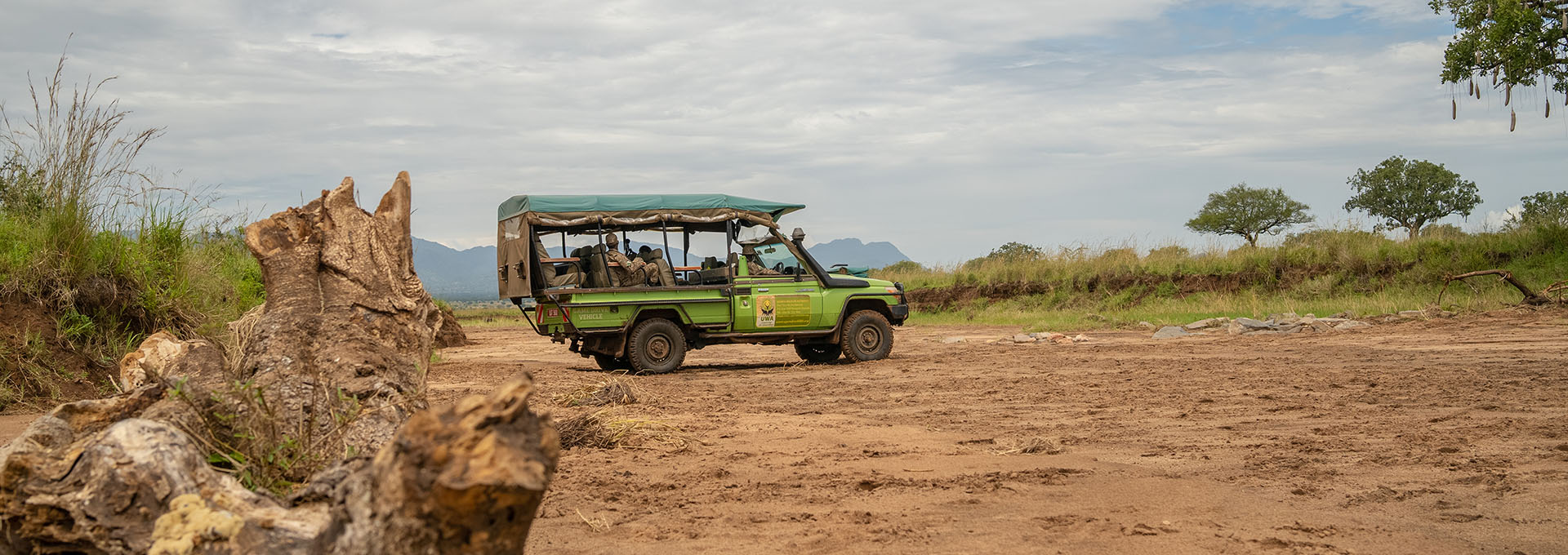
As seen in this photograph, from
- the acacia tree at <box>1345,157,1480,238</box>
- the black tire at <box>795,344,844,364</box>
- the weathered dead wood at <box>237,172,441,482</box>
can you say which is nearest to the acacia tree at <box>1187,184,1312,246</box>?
the acacia tree at <box>1345,157,1480,238</box>

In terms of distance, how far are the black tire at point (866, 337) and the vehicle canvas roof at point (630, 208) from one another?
1977mm

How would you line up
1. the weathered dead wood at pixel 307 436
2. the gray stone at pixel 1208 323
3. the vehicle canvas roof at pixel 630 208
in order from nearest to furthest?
the weathered dead wood at pixel 307 436
the vehicle canvas roof at pixel 630 208
the gray stone at pixel 1208 323

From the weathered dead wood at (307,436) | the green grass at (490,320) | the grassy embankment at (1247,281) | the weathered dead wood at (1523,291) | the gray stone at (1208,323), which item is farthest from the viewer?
the green grass at (490,320)

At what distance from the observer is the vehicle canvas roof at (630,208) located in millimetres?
14664

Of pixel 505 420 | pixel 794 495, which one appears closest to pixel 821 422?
pixel 794 495

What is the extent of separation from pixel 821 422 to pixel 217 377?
5.12m

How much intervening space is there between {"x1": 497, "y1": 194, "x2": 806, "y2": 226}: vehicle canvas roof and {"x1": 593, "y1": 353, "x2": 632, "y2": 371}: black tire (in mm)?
2155

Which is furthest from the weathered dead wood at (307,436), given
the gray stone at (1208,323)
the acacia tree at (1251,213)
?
the acacia tree at (1251,213)

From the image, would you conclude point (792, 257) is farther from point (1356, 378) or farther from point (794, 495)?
point (794, 495)

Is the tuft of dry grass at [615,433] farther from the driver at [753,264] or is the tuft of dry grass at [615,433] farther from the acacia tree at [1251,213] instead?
the acacia tree at [1251,213]

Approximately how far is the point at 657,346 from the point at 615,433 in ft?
22.7

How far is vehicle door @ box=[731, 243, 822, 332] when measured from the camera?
1523 cm

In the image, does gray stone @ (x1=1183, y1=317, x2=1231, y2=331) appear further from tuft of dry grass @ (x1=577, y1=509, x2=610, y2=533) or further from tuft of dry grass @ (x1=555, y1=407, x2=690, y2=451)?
tuft of dry grass @ (x1=577, y1=509, x2=610, y2=533)

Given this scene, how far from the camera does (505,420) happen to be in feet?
8.00
